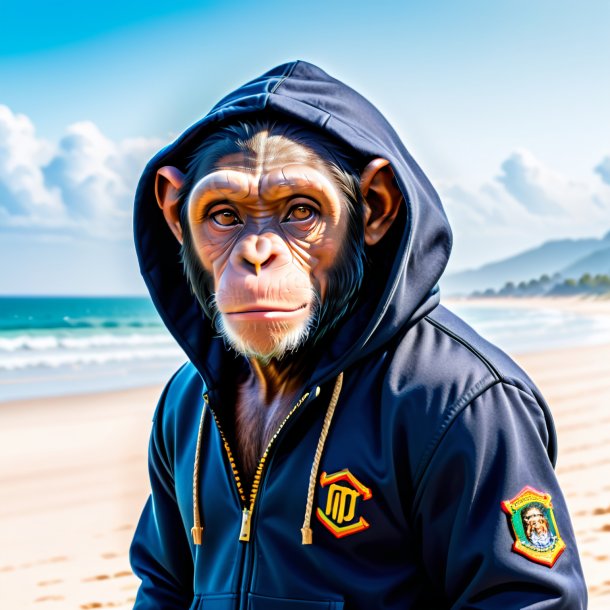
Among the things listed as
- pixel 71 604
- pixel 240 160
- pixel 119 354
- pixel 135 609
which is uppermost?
pixel 240 160

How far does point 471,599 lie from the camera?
4.54 ft

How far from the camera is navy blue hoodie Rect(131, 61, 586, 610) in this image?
4.57 ft

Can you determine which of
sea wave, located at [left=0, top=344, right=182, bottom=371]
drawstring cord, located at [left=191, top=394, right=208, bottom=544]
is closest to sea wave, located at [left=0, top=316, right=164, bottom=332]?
sea wave, located at [left=0, top=344, right=182, bottom=371]

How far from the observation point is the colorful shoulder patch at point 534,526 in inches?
53.8

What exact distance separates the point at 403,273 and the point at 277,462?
16.1 inches

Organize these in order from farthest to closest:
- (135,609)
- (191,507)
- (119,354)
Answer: (119,354), (135,609), (191,507)

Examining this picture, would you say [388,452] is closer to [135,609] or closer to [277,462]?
[277,462]

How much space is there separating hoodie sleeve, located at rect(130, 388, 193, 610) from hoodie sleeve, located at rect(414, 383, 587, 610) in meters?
0.62

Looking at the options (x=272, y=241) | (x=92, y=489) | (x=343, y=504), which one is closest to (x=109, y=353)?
(x=92, y=489)

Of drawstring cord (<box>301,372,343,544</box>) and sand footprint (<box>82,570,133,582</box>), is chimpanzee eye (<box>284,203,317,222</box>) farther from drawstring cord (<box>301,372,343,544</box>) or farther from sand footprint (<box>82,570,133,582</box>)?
sand footprint (<box>82,570,133,582</box>)

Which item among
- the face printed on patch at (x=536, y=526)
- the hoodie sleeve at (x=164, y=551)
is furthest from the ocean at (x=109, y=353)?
the face printed on patch at (x=536, y=526)

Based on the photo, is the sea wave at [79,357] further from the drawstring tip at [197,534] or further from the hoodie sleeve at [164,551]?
the drawstring tip at [197,534]

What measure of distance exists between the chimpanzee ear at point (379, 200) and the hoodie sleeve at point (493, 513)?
0.39 m

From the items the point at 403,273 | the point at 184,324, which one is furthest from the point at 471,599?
the point at 184,324
